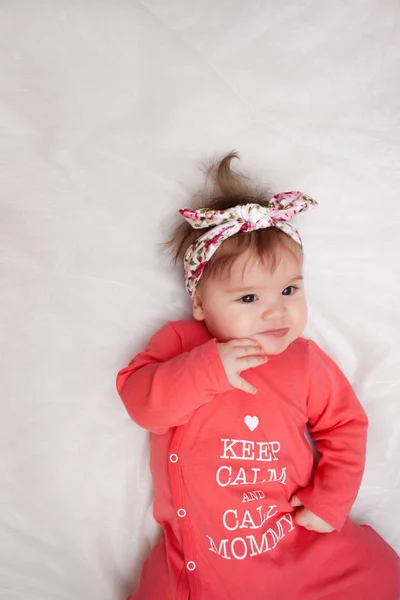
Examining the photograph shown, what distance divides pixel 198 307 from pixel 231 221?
0.21 metres

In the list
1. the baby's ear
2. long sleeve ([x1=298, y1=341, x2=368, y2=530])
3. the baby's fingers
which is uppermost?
the baby's ear

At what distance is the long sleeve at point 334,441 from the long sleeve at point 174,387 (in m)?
0.27

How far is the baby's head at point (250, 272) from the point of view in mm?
1188

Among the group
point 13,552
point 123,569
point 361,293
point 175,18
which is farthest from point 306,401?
point 175,18

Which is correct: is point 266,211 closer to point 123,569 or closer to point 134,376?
point 134,376

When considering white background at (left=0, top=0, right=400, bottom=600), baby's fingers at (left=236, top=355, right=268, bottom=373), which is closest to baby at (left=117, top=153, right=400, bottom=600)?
baby's fingers at (left=236, top=355, right=268, bottom=373)

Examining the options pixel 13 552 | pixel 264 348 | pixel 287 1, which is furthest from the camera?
pixel 287 1

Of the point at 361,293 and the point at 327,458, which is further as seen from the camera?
the point at 361,293

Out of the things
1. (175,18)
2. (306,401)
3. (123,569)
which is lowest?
(123,569)

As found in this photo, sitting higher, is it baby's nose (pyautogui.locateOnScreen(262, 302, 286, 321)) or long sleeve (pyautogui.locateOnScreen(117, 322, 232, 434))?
baby's nose (pyautogui.locateOnScreen(262, 302, 286, 321))

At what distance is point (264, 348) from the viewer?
119cm

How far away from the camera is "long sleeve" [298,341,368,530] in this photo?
4.16 ft

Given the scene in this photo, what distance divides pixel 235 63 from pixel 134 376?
2.62ft

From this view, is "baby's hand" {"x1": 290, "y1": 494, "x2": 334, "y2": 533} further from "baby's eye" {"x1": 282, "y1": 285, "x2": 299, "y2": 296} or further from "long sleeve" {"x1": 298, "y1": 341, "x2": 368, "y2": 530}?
"baby's eye" {"x1": 282, "y1": 285, "x2": 299, "y2": 296}
